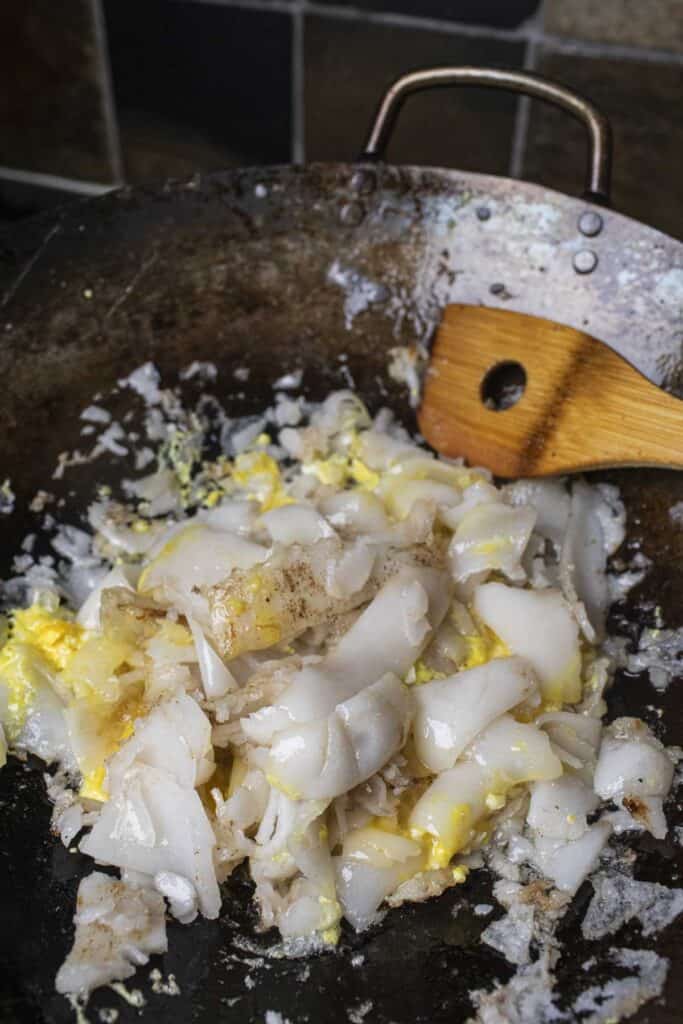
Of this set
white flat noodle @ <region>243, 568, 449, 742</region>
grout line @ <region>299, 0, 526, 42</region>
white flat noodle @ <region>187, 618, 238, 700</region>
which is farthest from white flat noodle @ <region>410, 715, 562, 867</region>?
grout line @ <region>299, 0, 526, 42</region>

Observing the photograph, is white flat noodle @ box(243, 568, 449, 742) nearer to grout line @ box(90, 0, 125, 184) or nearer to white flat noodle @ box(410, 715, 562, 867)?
white flat noodle @ box(410, 715, 562, 867)

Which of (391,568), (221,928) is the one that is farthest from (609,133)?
(221,928)

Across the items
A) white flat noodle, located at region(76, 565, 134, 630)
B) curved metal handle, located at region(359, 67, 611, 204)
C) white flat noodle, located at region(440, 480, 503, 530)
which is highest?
curved metal handle, located at region(359, 67, 611, 204)

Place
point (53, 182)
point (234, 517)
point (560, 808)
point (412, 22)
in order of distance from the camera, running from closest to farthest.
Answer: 1. point (560, 808)
2. point (234, 517)
3. point (412, 22)
4. point (53, 182)

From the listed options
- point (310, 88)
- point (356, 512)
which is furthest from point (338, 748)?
point (310, 88)

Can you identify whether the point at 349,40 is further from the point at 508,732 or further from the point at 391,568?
the point at 508,732

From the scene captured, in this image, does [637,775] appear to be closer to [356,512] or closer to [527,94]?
[356,512]
